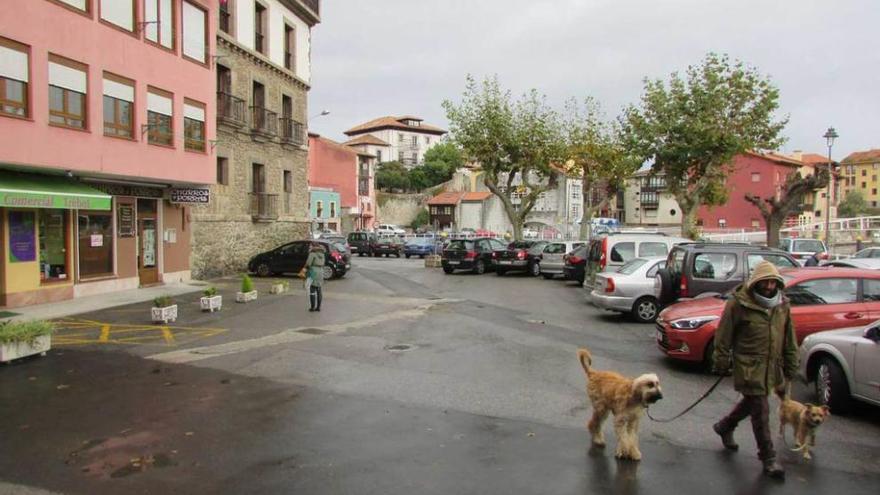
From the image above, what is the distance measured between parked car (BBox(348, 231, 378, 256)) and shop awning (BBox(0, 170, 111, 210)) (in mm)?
29227

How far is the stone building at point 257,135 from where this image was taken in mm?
23281

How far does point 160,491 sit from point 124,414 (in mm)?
2395

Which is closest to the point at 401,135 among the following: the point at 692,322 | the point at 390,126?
the point at 390,126

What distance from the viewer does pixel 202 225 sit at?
73.0 ft

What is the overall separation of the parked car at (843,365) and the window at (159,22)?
700 inches

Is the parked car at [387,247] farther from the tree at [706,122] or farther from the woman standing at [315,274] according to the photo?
the woman standing at [315,274]

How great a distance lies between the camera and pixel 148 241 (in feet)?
64.0

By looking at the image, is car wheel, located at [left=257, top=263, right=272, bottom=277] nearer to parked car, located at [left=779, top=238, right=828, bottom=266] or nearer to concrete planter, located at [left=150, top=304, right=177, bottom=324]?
concrete planter, located at [left=150, top=304, right=177, bottom=324]

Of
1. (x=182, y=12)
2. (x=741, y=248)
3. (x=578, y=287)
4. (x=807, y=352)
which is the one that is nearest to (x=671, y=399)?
(x=807, y=352)

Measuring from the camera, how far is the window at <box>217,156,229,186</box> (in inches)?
930

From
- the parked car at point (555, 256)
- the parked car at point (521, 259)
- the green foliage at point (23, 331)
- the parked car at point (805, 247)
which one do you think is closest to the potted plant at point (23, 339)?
the green foliage at point (23, 331)

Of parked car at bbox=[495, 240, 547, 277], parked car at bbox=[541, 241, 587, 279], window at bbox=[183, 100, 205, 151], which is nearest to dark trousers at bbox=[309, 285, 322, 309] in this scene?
window at bbox=[183, 100, 205, 151]

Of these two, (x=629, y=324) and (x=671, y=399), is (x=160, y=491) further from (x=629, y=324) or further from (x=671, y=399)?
(x=629, y=324)

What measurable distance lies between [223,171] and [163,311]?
1189 cm
